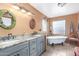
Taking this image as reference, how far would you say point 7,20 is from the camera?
1526mm

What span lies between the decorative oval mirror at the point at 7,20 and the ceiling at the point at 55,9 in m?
0.43

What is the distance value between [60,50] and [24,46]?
1.63 feet

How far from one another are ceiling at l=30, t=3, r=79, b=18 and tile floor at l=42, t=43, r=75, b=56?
454mm

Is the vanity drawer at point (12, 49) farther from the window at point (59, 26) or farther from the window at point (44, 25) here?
the window at point (59, 26)

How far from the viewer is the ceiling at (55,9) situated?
51.3 inches

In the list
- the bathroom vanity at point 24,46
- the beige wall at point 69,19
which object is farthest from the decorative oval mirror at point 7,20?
the beige wall at point 69,19

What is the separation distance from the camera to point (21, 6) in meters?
1.40

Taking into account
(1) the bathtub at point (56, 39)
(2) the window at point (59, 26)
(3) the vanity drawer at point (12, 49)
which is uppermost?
(2) the window at point (59, 26)

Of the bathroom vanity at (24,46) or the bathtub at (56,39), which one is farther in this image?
the bathtub at (56,39)

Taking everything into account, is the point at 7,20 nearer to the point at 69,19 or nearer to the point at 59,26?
the point at 59,26

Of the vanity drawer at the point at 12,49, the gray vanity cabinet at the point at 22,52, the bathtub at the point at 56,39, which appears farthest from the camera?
the bathtub at the point at 56,39

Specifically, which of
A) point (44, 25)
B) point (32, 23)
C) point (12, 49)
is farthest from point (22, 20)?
point (12, 49)

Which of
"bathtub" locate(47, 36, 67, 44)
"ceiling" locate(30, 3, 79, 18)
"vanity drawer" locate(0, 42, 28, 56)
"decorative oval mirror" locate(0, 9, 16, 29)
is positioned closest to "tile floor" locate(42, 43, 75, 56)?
"bathtub" locate(47, 36, 67, 44)

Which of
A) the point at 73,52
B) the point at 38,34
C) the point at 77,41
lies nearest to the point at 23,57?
the point at 38,34
